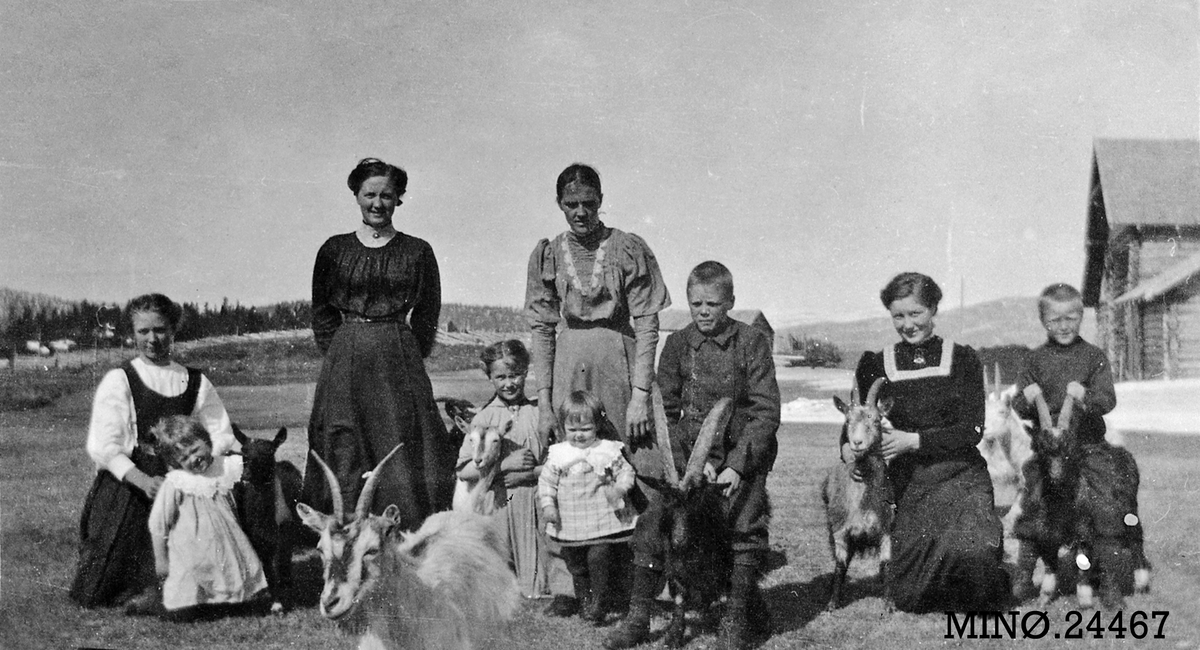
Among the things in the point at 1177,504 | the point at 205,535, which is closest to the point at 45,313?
the point at 205,535

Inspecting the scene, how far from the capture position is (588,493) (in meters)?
4.18

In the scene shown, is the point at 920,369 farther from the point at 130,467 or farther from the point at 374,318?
the point at 130,467

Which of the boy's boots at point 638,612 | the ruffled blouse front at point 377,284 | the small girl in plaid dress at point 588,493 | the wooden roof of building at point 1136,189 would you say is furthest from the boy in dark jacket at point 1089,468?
the ruffled blouse front at point 377,284

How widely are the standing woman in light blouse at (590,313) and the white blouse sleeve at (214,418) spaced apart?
1607mm

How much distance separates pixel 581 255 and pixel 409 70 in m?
1.74

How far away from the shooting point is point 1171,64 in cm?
482

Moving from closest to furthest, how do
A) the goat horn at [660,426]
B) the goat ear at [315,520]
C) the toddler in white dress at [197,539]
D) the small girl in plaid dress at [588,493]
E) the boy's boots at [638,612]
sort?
the goat ear at [315,520]
the boy's boots at [638,612]
the small girl in plaid dress at [588,493]
the goat horn at [660,426]
the toddler in white dress at [197,539]

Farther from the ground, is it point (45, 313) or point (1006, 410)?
point (45, 313)

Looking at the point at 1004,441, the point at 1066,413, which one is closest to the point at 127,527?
the point at 1004,441

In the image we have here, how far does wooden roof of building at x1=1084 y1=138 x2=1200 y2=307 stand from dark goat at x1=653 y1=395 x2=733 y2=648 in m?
2.36

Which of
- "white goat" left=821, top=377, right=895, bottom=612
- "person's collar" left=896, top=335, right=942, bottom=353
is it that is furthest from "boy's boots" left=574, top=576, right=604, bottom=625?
"person's collar" left=896, top=335, right=942, bottom=353

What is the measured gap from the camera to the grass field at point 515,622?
4305 mm

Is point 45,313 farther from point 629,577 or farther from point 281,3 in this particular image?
point 629,577

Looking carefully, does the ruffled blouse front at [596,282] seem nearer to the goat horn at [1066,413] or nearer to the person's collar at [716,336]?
the person's collar at [716,336]
